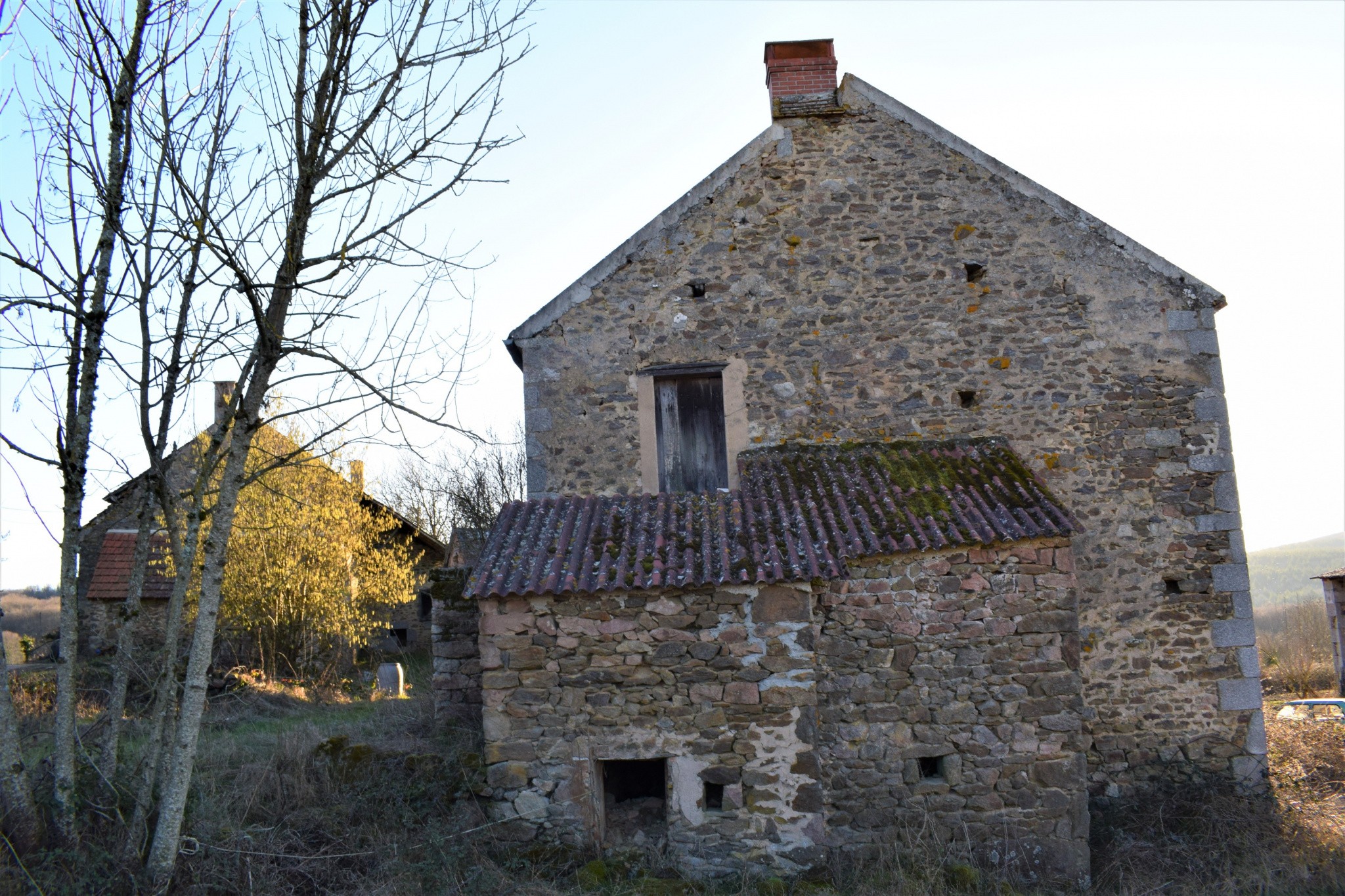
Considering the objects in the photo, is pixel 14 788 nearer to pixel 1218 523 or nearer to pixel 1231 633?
pixel 1231 633

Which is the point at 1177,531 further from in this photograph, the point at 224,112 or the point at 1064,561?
the point at 224,112

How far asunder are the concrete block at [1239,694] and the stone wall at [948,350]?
0.29ft

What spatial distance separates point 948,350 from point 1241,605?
13.0 ft

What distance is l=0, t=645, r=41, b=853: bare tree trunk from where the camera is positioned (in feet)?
19.2

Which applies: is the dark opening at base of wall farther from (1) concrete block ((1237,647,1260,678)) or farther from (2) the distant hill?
(2) the distant hill

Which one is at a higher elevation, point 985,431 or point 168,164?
point 168,164

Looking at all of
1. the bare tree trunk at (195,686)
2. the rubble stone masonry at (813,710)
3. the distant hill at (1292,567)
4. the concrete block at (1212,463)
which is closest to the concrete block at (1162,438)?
the concrete block at (1212,463)

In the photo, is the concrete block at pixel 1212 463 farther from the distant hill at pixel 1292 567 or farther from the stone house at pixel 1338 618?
the distant hill at pixel 1292 567

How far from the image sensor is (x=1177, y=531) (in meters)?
9.14

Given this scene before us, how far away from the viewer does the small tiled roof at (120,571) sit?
1733 centimetres

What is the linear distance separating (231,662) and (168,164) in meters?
13.6

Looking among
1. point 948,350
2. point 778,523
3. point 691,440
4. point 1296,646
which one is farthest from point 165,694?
point 1296,646

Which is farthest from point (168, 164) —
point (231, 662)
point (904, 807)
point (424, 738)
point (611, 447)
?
point (231, 662)

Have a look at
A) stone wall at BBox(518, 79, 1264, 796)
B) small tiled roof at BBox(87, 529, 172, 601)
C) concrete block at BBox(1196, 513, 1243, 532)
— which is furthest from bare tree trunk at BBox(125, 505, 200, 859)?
small tiled roof at BBox(87, 529, 172, 601)
